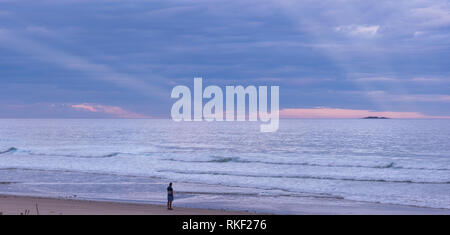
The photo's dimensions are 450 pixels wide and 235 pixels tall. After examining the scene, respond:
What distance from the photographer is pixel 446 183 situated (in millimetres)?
34125

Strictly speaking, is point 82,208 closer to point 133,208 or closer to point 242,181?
point 133,208

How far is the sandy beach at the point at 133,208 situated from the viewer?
21547mm

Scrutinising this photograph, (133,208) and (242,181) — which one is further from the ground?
(242,181)

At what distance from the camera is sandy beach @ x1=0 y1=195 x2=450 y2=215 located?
21.5 meters

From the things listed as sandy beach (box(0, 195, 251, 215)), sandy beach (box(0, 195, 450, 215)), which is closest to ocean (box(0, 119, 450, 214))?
sandy beach (box(0, 195, 450, 215))

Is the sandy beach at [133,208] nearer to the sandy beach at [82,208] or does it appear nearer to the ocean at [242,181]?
the sandy beach at [82,208]

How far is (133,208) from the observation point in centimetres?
2277

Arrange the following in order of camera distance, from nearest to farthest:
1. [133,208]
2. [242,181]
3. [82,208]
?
1. [82,208]
2. [133,208]
3. [242,181]

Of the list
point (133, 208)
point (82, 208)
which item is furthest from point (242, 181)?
point (82, 208)

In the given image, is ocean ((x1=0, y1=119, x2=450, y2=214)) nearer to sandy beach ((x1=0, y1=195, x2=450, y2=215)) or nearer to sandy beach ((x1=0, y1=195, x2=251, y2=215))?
sandy beach ((x1=0, y1=195, x2=450, y2=215))

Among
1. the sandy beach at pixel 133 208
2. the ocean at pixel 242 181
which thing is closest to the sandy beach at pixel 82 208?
the sandy beach at pixel 133 208
